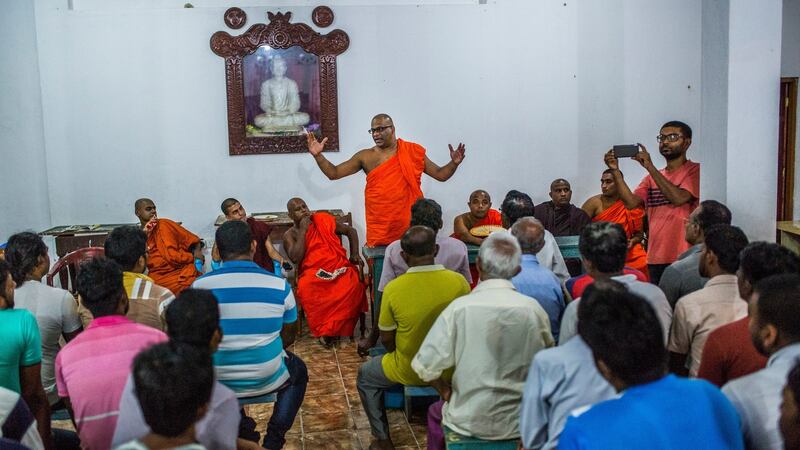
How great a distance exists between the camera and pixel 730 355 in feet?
7.87

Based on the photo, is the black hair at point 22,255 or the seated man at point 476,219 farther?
the seated man at point 476,219

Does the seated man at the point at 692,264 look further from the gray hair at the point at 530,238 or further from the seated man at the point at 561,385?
the seated man at the point at 561,385

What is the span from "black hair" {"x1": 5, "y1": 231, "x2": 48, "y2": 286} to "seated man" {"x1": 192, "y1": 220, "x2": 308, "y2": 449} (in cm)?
82

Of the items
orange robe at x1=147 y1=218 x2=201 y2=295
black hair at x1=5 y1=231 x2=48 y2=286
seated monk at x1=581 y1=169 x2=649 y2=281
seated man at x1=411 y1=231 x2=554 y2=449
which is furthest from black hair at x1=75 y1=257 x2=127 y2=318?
seated monk at x1=581 y1=169 x2=649 y2=281

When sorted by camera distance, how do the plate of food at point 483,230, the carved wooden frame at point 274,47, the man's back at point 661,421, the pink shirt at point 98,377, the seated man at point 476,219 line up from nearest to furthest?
1. the man's back at point 661,421
2. the pink shirt at point 98,377
3. the plate of food at point 483,230
4. the seated man at point 476,219
5. the carved wooden frame at point 274,47

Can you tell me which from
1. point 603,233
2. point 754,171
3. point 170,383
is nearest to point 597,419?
point 170,383

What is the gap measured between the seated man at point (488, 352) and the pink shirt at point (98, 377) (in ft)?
3.44

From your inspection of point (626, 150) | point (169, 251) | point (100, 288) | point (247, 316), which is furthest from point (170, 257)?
point (626, 150)

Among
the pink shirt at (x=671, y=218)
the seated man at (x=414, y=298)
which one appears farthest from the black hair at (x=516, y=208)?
the seated man at (x=414, y=298)

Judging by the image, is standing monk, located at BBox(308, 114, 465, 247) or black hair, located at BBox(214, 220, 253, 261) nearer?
black hair, located at BBox(214, 220, 253, 261)

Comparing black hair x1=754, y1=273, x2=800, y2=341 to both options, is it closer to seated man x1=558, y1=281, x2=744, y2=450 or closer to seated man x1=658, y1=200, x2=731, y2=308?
seated man x1=558, y1=281, x2=744, y2=450

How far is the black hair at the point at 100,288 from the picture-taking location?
2686mm

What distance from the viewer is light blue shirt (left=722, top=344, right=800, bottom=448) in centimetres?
188

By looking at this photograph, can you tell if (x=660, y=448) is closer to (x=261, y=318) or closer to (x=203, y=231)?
(x=261, y=318)
